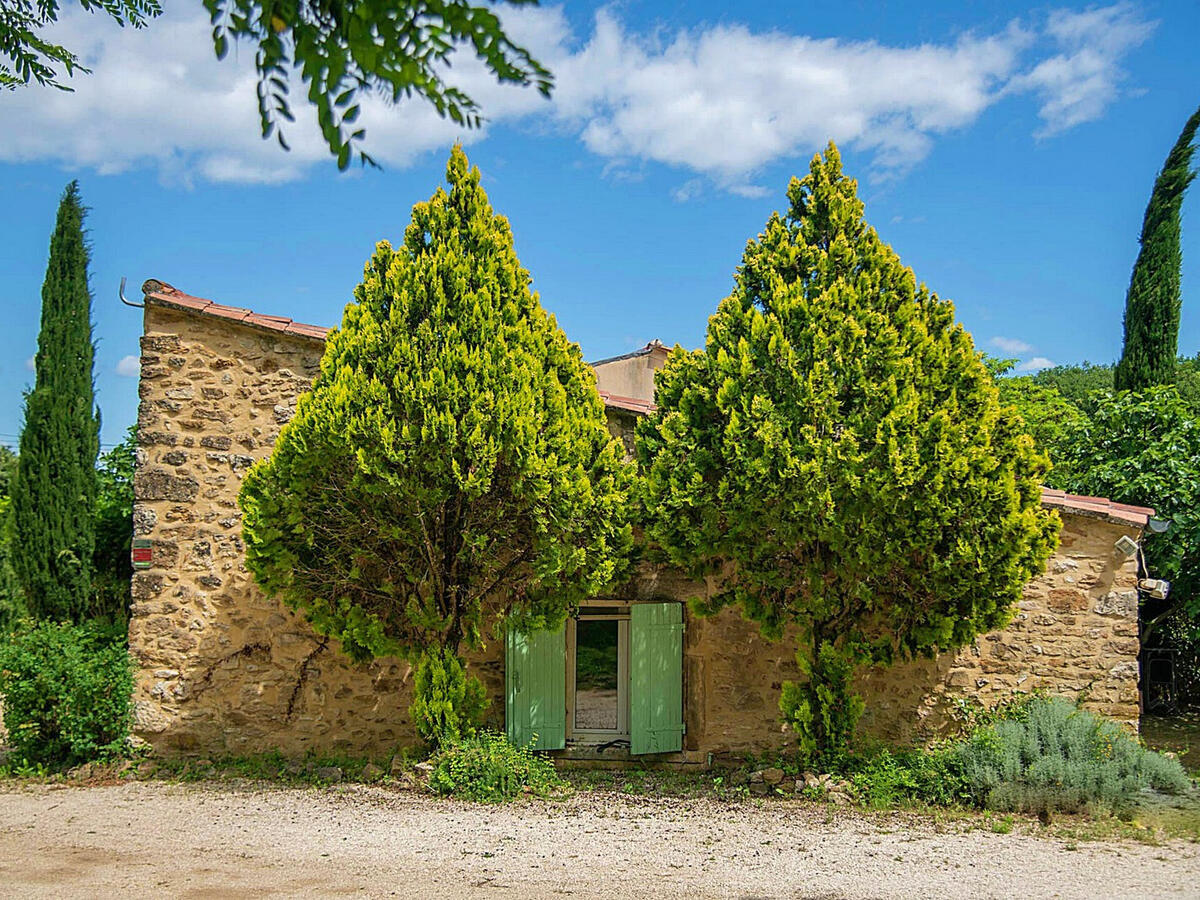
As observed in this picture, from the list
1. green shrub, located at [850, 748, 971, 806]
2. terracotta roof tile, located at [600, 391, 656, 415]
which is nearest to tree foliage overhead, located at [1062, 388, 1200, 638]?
green shrub, located at [850, 748, 971, 806]

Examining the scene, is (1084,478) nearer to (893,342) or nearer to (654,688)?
(893,342)

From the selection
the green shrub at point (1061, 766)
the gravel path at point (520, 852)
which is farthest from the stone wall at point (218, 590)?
the green shrub at point (1061, 766)

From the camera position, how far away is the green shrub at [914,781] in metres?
7.41

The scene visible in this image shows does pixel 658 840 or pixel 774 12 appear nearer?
pixel 774 12

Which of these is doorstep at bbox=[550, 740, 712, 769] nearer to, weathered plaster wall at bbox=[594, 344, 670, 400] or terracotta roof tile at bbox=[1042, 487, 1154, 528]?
terracotta roof tile at bbox=[1042, 487, 1154, 528]

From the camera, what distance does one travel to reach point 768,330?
7797mm

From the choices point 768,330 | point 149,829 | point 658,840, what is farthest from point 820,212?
point 149,829

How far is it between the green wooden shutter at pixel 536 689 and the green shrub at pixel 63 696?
334cm

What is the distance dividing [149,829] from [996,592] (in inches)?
257

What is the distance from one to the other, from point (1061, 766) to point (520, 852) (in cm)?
419

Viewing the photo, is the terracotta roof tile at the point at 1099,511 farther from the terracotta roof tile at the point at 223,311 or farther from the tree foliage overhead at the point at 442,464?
the terracotta roof tile at the point at 223,311

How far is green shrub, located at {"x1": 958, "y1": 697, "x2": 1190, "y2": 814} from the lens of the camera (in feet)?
23.7

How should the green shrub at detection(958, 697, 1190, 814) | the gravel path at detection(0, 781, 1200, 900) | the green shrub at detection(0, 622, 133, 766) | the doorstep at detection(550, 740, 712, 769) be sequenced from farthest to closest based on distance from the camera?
the doorstep at detection(550, 740, 712, 769), the green shrub at detection(0, 622, 133, 766), the green shrub at detection(958, 697, 1190, 814), the gravel path at detection(0, 781, 1200, 900)

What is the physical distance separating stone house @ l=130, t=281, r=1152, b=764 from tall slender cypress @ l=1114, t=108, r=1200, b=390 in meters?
5.37
